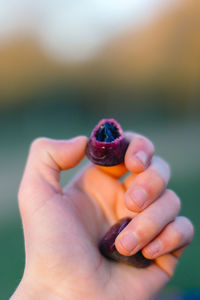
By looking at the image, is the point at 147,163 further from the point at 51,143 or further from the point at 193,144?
the point at 193,144

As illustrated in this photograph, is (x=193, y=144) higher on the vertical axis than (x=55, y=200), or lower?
lower

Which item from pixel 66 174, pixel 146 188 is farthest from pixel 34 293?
pixel 66 174

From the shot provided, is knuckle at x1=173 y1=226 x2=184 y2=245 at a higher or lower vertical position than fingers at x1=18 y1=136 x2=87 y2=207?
lower

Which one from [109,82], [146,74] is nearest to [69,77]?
[109,82]

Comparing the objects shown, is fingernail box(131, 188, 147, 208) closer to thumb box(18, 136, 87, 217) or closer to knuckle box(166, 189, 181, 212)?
knuckle box(166, 189, 181, 212)

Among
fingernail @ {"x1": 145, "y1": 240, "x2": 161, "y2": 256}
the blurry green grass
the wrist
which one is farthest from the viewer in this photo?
the blurry green grass

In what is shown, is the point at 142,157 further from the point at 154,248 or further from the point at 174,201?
the point at 154,248

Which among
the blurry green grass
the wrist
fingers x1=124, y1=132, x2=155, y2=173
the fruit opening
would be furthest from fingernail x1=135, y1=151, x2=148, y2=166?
the blurry green grass

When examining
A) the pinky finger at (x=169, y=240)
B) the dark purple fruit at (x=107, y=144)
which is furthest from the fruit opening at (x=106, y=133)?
the pinky finger at (x=169, y=240)
